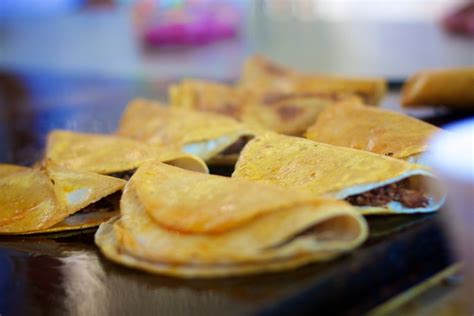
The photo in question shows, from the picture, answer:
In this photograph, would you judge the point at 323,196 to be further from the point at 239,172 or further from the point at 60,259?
the point at 60,259

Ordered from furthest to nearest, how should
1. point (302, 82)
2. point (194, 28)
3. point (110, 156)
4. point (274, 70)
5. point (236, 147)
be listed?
point (194, 28) → point (274, 70) → point (302, 82) → point (236, 147) → point (110, 156)

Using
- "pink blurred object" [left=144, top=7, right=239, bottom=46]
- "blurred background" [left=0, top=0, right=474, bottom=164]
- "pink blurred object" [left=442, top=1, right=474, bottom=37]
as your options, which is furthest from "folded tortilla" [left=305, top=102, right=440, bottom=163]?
"pink blurred object" [left=442, top=1, right=474, bottom=37]

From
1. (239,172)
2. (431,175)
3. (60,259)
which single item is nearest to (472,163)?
(431,175)

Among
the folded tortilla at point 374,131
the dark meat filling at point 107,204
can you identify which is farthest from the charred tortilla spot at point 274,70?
the dark meat filling at point 107,204

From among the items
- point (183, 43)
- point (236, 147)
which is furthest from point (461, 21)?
point (236, 147)

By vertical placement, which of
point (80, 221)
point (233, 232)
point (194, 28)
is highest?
point (194, 28)

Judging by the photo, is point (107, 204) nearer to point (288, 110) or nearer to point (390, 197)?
point (390, 197)

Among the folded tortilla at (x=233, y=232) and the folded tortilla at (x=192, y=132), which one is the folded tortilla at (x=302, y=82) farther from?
the folded tortilla at (x=233, y=232)
